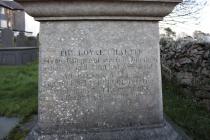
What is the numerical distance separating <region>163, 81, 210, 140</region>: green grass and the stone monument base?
1044 millimetres

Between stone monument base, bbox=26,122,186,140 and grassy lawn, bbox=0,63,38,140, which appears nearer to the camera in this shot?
stone monument base, bbox=26,122,186,140

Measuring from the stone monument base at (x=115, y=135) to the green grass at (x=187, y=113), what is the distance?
3.43ft

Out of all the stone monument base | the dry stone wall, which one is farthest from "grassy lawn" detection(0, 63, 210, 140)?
the stone monument base

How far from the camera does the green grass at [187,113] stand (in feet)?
15.3

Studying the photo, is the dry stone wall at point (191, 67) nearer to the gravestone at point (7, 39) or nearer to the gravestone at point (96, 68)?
the gravestone at point (96, 68)

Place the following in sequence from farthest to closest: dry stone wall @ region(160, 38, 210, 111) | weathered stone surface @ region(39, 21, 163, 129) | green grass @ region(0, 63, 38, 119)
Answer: dry stone wall @ region(160, 38, 210, 111) → green grass @ region(0, 63, 38, 119) → weathered stone surface @ region(39, 21, 163, 129)

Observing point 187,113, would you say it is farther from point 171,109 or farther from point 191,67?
point 191,67

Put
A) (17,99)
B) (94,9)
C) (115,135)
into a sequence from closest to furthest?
(94,9)
(115,135)
(17,99)

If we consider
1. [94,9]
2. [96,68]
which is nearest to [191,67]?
[96,68]

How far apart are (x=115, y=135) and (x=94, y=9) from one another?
1.07m

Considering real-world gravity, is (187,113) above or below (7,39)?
below

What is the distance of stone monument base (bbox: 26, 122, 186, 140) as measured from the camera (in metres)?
3.09

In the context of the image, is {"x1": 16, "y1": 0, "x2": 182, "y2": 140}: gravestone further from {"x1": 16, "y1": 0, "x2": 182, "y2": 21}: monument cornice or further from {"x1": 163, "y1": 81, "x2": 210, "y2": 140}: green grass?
{"x1": 163, "y1": 81, "x2": 210, "y2": 140}: green grass

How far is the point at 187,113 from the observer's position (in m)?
5.94
